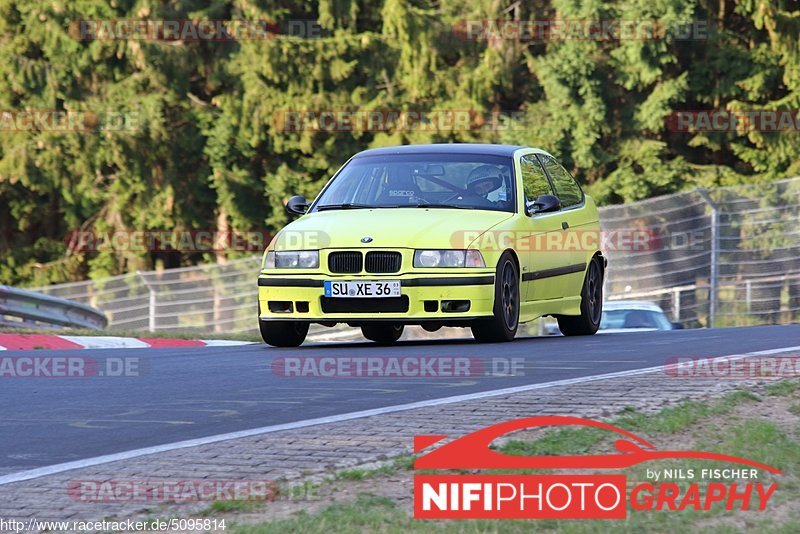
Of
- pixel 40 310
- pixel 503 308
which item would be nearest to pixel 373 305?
pixel 503 308

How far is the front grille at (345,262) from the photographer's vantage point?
38.1 ft

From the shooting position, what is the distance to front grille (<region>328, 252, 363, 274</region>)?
11.6m

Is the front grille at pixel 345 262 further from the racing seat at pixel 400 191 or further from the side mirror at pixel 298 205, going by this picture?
the side mirror at pixel 298 205

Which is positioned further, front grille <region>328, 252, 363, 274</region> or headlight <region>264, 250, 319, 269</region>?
headlight <region>264, 250, 319, 269</region>

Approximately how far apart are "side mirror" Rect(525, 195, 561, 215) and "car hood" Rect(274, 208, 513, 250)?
0.31 m

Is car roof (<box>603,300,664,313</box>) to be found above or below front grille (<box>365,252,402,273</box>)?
below

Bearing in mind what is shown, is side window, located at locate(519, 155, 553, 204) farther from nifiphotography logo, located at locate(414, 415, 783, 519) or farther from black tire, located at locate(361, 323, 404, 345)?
nifiphotography logo, located at locate(414, 415, 783, 519)

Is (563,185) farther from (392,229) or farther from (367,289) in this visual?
(367,289)

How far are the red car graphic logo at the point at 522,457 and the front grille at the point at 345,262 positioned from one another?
15.8 feet

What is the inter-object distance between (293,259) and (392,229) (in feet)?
2.57

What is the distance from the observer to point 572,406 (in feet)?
24.9

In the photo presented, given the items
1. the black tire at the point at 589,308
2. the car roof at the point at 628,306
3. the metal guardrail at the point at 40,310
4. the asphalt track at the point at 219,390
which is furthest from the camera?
the car roof at the point at 628,306

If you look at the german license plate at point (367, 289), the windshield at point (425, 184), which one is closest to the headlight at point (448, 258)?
the german license plate at point (367, 289)

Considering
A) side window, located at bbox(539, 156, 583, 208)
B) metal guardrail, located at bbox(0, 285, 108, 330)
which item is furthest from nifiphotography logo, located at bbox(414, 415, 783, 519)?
metal guardrail, located at bbox(0, 285, 108, 330)
